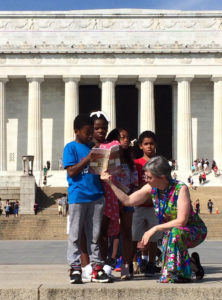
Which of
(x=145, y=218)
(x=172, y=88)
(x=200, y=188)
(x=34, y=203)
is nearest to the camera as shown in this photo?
(x=145, y=218)

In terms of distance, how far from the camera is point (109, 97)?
63.0 meters

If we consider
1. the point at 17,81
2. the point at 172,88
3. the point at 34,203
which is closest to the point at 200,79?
the point at 172,88

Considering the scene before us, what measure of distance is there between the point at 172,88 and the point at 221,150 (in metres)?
9.64

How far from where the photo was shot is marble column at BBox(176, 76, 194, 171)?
62750 mm

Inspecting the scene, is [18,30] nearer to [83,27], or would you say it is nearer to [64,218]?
[83,27]

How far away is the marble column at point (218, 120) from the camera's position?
63.3 meters

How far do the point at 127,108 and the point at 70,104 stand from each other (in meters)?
8.63

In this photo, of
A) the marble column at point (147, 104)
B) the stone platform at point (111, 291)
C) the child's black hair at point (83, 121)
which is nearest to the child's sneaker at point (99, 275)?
the stone platform at point (111, 291)

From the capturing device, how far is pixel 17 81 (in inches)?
2655

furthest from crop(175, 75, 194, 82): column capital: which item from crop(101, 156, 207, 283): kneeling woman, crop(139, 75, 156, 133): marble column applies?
crop(101, 156, 207, 283): kneeling woman

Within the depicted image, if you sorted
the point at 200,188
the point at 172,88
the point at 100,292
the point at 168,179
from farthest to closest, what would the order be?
1. the point at 172,88
2. the point at 200,188
3. the point at 168,179
4. the point at 100,292

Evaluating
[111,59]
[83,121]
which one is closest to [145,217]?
[83,121]

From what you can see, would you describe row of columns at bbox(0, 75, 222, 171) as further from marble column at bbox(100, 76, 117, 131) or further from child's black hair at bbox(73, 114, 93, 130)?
child's black hair at bbox(73, 114, 93, 130)

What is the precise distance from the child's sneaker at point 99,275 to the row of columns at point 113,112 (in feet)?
174
